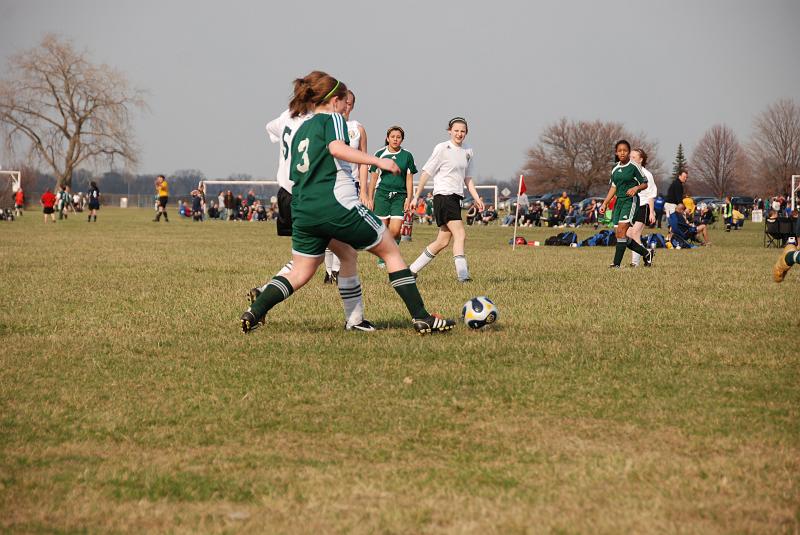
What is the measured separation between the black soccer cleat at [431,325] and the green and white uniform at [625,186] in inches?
368

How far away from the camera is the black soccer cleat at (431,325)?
26.3 ft

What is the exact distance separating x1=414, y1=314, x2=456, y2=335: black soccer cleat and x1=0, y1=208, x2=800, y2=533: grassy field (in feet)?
0.68

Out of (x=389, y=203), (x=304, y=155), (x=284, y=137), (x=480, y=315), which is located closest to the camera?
(x=304, y=155)

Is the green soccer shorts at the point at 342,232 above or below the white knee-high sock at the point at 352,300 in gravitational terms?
above

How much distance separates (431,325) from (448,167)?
6052 millimetres

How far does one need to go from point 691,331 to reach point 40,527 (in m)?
6.24

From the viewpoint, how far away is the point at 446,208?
13758mm

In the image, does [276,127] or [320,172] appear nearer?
[320,172]

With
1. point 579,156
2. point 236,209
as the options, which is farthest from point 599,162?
point 236,209

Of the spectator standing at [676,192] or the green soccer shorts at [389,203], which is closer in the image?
the green soccer shorts at [389,203]

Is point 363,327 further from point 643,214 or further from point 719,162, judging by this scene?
point 719,162

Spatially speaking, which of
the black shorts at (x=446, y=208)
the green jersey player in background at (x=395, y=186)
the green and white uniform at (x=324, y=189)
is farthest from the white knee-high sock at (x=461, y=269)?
the green and white uniform at (x=324, y=189)

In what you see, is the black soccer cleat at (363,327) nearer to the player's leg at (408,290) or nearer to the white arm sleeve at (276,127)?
the player's leg at (408,290)

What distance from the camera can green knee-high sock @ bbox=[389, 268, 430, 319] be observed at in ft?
26.5
